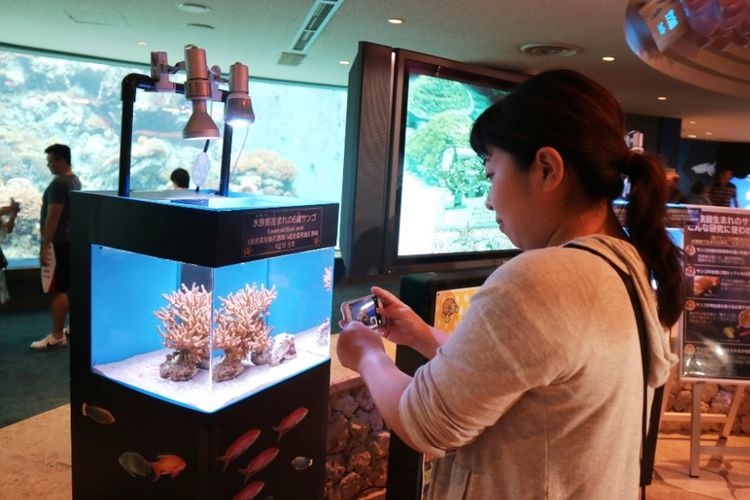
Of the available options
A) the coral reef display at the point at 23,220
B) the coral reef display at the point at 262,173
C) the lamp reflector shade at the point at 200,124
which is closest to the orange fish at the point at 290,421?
the lamp reflector shade at the point at 200,124

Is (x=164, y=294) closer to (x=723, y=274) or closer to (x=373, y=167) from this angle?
(x=373, y=167)

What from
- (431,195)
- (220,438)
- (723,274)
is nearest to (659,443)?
(723,274)

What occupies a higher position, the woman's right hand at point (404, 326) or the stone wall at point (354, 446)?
the woman's right hand at point (404, 326)

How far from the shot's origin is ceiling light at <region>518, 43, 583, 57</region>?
4.77 m

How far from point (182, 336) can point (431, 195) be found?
115cm

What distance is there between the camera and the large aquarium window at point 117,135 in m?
5.99

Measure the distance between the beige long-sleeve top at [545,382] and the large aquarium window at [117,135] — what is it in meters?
4.48

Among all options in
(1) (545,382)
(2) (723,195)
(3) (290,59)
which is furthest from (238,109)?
(2) (723,195)

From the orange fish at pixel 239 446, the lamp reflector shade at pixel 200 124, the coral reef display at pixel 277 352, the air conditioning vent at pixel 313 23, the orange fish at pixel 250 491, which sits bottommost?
the orange fish at pixel 250 491

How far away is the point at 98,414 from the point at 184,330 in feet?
1.20

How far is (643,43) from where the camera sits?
4156mm

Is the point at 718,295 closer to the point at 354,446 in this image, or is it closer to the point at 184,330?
the point at 354,446

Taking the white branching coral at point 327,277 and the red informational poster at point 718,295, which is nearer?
the white branching coral at point 327,277

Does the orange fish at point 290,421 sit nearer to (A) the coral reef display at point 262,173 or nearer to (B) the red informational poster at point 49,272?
(B) the red informational poster at point 49,272
